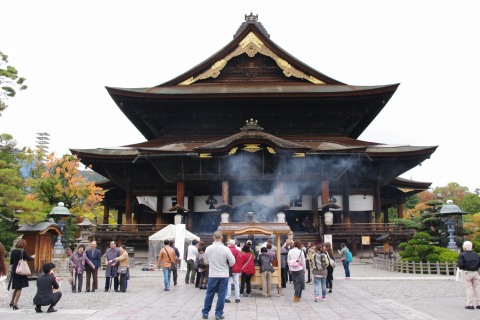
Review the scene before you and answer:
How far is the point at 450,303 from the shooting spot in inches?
419

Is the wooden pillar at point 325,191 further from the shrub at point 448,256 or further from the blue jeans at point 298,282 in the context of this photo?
the blue jeans at point 298,282

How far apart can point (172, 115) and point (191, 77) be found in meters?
3.20

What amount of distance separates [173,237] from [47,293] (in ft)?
35.7

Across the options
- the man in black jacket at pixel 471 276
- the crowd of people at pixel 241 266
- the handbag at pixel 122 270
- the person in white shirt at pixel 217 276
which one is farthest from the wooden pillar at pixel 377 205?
the person in white shirt at pixel 217 276

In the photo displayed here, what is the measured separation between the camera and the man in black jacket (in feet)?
32.4

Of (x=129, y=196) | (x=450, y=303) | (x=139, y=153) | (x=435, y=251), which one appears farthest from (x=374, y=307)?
(x=129, y=196)

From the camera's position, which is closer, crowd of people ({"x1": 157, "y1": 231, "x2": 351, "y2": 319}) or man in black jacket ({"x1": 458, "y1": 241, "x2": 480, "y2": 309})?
crowd of people ({"x1": 157, "y1": 231, "x2": 351, "y2": 319})

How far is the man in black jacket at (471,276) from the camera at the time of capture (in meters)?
9.87

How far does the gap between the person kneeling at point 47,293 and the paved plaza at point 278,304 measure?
250mm

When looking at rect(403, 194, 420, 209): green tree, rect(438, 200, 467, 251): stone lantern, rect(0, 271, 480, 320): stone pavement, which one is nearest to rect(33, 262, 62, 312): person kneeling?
rect(0, 271, 480, 320): stone pavement

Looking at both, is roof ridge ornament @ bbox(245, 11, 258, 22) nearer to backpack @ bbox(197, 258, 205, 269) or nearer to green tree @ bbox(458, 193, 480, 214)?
backpack @ bbox(197, 258, 205, 269)

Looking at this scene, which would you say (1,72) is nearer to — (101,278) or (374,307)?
(101,278)

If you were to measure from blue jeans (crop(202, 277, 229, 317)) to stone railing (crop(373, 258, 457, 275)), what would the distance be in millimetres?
13237

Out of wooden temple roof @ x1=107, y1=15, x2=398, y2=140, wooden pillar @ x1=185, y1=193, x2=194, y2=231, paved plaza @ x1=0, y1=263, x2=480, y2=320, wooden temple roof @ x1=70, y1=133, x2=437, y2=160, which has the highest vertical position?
wooden temple roof @ x1=107, y1=15, x2=398, y2=140
